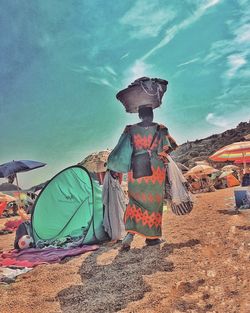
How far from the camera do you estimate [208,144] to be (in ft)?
153

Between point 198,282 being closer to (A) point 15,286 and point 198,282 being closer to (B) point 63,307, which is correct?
(B) point 63,307

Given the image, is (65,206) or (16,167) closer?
(65,206)

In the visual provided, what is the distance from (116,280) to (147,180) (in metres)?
1.80

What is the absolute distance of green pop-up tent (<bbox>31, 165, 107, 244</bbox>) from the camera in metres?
8.13

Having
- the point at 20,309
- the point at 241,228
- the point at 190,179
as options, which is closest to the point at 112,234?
the point at 241,228

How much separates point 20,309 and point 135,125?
123 inches

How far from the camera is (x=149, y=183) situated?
221 inches

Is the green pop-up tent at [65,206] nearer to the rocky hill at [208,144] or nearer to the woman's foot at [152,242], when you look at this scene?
the woman's foot at [152,242]

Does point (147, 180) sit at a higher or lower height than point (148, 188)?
higher

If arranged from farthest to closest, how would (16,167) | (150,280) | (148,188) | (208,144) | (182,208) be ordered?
1. (208,144)
2. (16,167)
3. (182,208)
4. (148,188)
5. (150,280)

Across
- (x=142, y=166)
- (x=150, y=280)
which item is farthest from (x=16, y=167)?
(x=150, y=280)

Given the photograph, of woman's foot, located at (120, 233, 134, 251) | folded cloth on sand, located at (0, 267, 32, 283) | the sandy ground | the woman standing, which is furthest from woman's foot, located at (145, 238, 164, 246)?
folded cloth on sand, located at (0, 267, 32, 283)

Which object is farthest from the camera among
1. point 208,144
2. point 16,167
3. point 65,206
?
point 208,144

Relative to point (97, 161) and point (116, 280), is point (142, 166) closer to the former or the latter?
point (116, 280)
